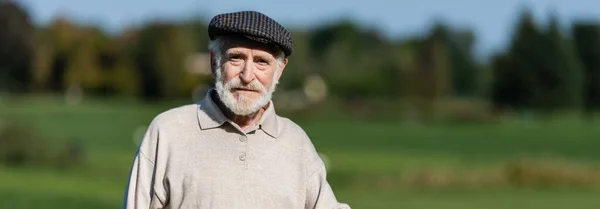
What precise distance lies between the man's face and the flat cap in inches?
1.9

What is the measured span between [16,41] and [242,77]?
5614cm

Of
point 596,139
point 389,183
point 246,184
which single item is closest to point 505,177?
point 389,183

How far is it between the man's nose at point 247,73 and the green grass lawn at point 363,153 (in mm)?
20144

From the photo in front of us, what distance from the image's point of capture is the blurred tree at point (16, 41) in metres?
56.4

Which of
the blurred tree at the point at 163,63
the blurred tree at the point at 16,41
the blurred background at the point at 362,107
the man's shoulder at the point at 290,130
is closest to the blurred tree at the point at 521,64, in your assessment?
the blurred background at the point at 362,107

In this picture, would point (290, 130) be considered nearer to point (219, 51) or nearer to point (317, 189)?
point (317, 189)

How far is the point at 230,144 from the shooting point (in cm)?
363

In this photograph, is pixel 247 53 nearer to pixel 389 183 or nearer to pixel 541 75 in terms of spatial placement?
pixel 389 183

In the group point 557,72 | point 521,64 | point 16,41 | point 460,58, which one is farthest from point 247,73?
point 16,41

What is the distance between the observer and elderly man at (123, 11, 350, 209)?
356 cm

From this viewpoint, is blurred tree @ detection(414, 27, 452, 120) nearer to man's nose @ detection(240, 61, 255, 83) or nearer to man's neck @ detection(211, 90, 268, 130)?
man's neck @ detection(211, 90, 268, 130)

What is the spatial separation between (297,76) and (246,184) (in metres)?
57.6

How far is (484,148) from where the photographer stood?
45.5m

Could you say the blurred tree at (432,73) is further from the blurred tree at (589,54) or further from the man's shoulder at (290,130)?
the man's shoulder at (290,130)
